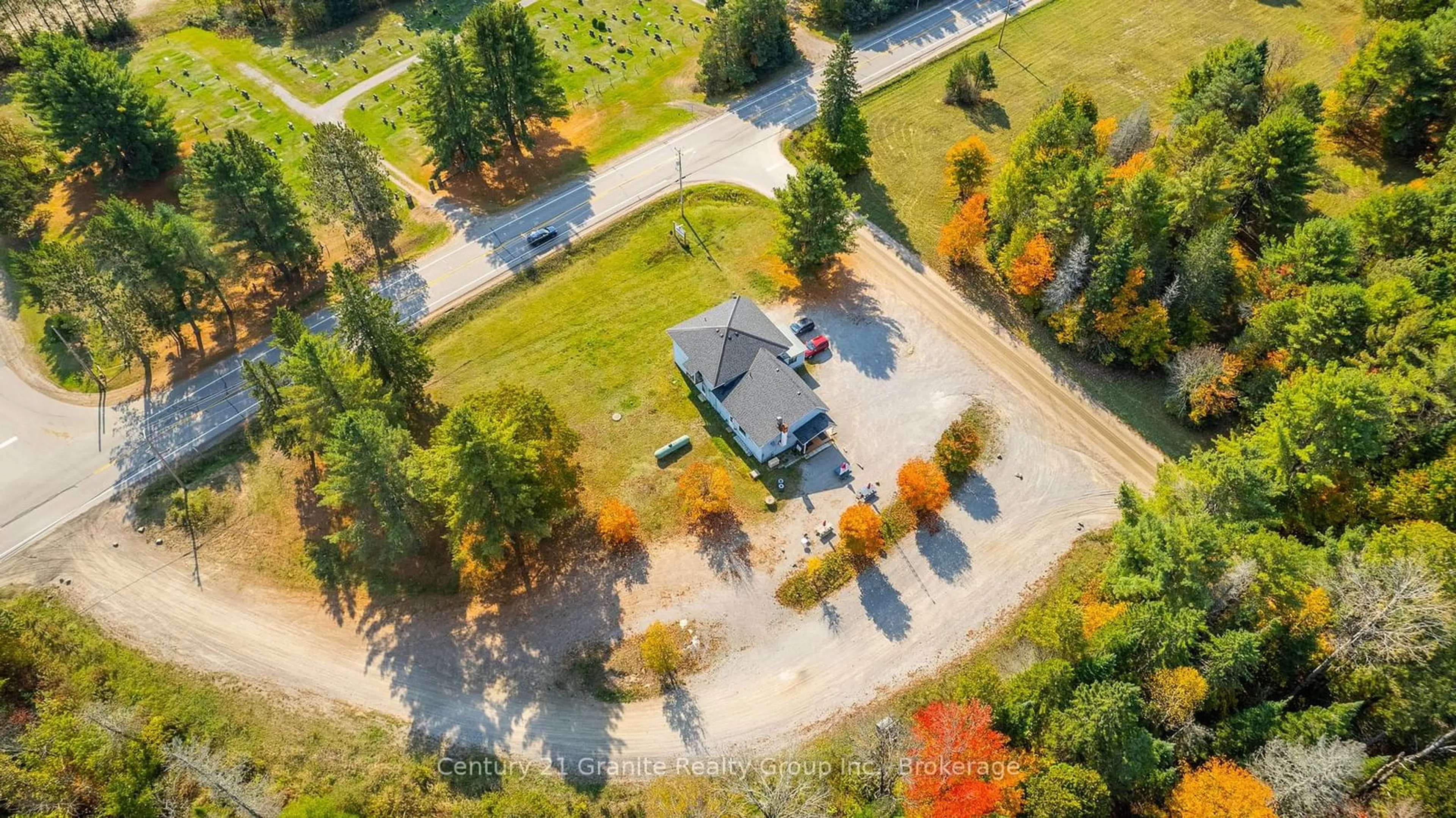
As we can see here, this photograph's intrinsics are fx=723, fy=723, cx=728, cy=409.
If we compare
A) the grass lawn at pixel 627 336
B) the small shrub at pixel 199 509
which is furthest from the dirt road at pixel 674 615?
the grass lawn at pixel 627 336

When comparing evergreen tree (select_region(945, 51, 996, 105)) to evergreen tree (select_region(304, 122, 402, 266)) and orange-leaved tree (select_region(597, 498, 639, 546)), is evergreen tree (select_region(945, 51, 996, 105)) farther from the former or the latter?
orange-leaved tree (select_region(597, 498, 639, 546))

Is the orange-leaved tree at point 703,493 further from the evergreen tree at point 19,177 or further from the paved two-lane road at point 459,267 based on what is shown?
the evergreen tree at point 19,177

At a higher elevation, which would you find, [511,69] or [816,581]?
[511,69]

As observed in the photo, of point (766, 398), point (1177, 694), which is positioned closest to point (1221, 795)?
point (1177, 694)

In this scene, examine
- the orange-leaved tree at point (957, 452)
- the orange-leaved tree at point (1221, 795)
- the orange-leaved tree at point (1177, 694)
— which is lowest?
the orange-leaved tree at point (1221, 795)

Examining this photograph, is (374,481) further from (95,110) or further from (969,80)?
(969,80)

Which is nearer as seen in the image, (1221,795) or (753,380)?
(1221,795)

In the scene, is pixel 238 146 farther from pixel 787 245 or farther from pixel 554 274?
pixel 787 245
